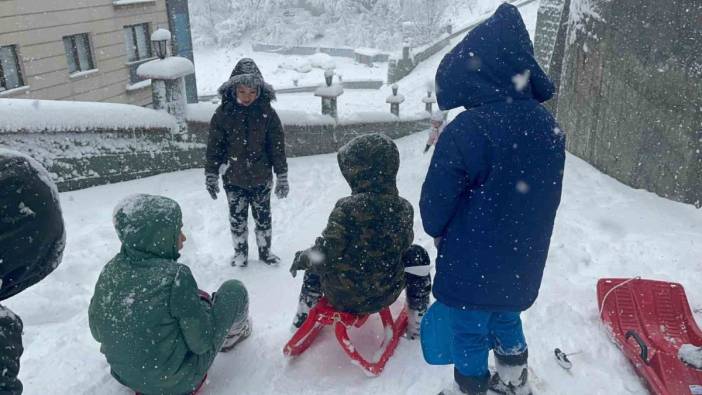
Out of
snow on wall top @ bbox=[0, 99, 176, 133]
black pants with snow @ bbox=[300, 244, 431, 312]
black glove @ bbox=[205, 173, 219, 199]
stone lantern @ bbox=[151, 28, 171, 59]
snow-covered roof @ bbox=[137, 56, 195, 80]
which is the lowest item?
black pants with snow @ bbox=[300, 244, 431, 312]

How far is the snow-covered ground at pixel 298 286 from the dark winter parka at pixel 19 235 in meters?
1.73

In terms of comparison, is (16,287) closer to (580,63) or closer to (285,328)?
(285,328)

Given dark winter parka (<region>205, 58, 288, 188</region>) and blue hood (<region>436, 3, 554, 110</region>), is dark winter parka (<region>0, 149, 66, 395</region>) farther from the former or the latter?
dark winter parka (<region>205, 58, 288, 188</region>)

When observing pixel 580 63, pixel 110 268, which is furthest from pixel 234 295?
pixel 580 63

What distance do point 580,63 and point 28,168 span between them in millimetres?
8266

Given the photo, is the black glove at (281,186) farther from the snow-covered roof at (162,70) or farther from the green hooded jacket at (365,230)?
the snow-covered roof at (162,70)

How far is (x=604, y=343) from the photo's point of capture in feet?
10.9

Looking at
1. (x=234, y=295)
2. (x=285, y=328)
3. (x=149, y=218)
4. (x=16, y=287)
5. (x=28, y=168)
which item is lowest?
(x=285, y=328)

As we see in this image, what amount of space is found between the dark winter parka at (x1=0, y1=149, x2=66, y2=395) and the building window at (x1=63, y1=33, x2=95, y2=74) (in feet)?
39.2

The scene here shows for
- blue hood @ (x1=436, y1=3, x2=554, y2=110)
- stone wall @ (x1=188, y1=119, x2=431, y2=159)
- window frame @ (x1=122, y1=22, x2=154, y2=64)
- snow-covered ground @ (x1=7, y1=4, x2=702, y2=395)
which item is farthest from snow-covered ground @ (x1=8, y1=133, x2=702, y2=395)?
window frame @ (x1=122, y1=22, x2=154, y2=64)

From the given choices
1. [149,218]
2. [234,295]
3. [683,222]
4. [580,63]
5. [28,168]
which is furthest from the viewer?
[580,63]

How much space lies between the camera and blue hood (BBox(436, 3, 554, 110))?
2184mm

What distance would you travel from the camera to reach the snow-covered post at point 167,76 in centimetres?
655

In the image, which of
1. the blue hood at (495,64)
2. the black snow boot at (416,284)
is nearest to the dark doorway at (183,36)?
the black snow boot at (416,284)
